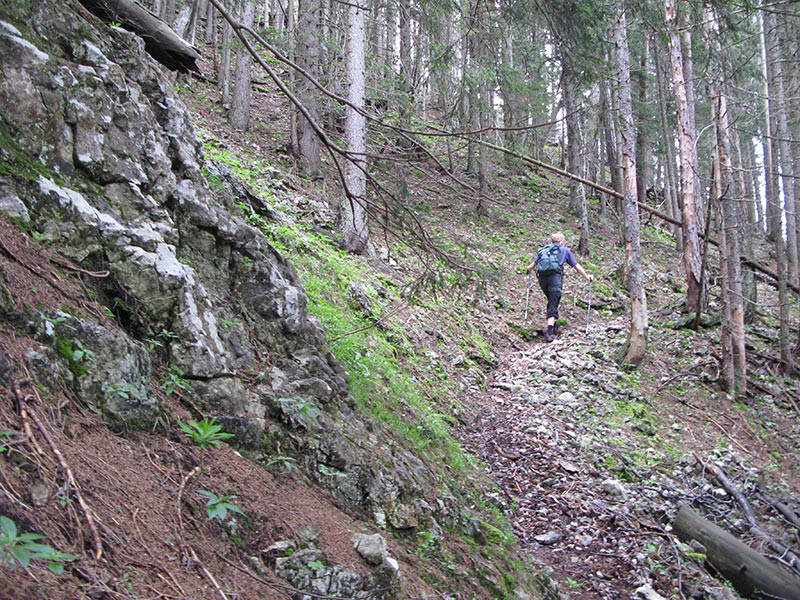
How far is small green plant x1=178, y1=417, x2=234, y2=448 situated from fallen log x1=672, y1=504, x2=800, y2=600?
5.27 meters

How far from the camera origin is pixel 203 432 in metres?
3.31

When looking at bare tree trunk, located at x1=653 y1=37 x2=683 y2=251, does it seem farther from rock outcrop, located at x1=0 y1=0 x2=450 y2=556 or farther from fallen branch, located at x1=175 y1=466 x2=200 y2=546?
fallen branch, located at x1=175 y1=466 x2=200 y2=546

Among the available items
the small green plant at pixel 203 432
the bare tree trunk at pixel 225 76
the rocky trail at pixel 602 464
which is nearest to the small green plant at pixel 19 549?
the small green plant at pixel 203 432

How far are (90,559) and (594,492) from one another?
19.5 feet

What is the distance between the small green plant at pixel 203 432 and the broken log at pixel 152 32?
3.63 metres

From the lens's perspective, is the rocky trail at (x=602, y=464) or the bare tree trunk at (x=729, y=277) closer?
the rocky trail at (x=602, y=464)

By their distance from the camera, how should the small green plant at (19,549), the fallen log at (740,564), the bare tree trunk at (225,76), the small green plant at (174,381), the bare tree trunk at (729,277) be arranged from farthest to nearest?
the bare tree trunk at (225,76) < the bare tree trunk at (729,277) < the fallen log at (740,564) < the small green plant at (174,381) < the small green plant at (19,549)

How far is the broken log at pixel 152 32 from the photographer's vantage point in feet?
16.7

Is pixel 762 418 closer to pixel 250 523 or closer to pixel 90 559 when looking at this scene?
pixel 250 523

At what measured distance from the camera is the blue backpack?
449 inches

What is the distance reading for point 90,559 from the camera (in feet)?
7.17

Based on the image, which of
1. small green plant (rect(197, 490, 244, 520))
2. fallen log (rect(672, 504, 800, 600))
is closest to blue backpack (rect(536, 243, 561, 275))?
fallen log (rect(672, 504, 800, 600))

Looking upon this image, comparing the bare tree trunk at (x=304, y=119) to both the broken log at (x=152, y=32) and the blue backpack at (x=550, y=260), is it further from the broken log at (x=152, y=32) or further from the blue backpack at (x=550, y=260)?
the broken log at (x=152, y=32)

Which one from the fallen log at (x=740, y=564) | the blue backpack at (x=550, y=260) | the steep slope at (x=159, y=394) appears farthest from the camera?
the blue backpack at (x=550, y=260)
